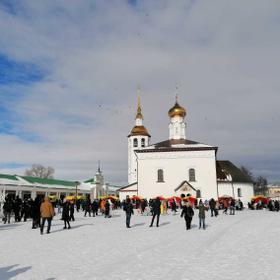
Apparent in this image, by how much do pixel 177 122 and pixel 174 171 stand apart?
11.5 meters

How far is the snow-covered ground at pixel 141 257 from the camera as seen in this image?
657 centimetres

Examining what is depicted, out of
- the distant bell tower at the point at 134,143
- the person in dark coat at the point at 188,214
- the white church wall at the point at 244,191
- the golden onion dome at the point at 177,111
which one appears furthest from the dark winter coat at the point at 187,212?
the distant bell tower at the point at 134,143

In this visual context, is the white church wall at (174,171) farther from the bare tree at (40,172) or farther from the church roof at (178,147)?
the bare tree at (40,172)

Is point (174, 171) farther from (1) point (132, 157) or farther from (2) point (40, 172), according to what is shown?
(2) point (40, 172)

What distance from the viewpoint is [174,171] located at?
45.0 m

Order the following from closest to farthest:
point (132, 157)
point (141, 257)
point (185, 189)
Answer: point (141, 257) → point (185, 189) → point (132, 157)

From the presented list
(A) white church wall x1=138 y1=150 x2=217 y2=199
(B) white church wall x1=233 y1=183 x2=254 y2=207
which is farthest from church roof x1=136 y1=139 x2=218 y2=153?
(B) white church wall x1=233 y1=183 x2=254 y2=207

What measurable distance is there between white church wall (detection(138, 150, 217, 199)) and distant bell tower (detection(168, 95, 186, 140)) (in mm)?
8680

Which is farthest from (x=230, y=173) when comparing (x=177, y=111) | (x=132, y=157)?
(x=132, y=157)

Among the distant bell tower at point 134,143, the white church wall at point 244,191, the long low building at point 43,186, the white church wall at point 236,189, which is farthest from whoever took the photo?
the distant bell tower at point 134,143

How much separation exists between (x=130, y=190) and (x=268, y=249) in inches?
1892

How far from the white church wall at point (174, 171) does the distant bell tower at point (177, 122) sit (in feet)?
28.5

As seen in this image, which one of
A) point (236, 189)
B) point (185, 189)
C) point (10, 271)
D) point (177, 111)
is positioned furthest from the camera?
point (177, 111)

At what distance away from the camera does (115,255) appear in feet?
28.1
